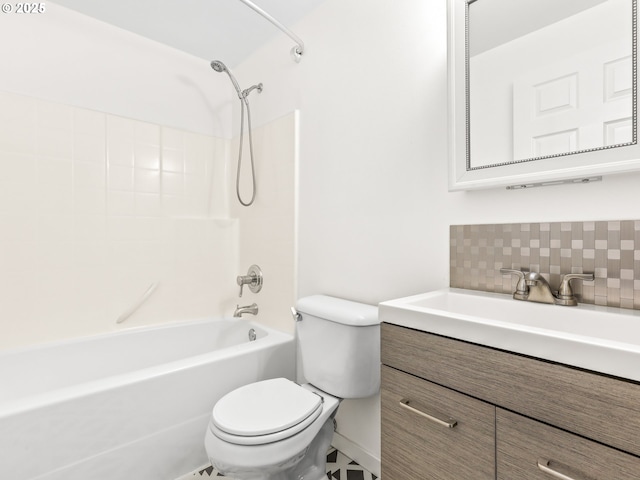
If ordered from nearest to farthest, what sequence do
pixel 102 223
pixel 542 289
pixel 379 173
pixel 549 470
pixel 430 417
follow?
pixel 549 470 → pixel 430 417 → pixel 542 289 → pixel 379 173 → pixel 102 223

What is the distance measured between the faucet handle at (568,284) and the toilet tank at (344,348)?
2.12 feet

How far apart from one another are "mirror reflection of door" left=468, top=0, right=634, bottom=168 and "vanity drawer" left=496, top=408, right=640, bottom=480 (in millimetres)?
749

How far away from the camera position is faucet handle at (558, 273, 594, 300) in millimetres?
963

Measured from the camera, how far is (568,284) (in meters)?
0.98

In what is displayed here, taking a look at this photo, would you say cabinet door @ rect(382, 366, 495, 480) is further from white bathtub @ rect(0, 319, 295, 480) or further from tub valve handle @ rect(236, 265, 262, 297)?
tub valve handle @ rect(236, 265, 262, 297)

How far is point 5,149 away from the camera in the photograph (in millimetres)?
1713

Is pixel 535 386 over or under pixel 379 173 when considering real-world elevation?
under

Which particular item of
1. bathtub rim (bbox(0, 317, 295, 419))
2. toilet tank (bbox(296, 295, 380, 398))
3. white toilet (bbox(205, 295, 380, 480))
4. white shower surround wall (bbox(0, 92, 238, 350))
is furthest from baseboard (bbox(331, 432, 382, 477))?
white shower surround wall (bbox(0, 92, 238, 350))

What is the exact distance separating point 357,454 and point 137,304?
1.55 meters

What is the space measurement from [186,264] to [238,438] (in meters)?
1.44

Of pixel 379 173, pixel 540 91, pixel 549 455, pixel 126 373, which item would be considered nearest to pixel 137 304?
→ pixel 126 373

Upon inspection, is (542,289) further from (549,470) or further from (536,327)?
Answer: (549,470)

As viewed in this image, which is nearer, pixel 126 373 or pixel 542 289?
pixel 542 289

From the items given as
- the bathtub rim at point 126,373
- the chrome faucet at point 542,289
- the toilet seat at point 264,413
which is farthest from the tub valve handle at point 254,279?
the chrome faucet at point 542,289
